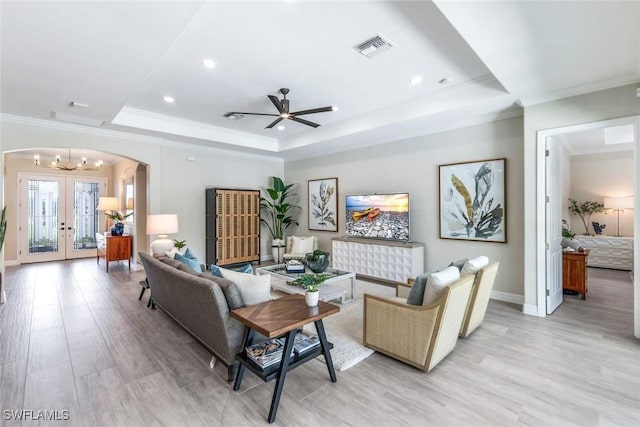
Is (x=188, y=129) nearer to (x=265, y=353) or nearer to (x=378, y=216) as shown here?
(x=378, y=216)

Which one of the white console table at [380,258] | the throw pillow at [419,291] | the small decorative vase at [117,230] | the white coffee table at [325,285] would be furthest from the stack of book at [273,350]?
the small decorative vase at [117,230]

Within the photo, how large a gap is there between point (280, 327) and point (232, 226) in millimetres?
4996

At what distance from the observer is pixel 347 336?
312 cm

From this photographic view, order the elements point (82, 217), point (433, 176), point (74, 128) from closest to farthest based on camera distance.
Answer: point (74, 128) → point (433, 176) → point (82, 217)

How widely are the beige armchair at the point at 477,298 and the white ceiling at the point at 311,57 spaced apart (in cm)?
203

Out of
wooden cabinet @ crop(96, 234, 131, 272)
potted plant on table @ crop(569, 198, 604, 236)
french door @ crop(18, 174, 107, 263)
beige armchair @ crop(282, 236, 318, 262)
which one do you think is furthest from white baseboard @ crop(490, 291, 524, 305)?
french door @ crop(18, 174, 107, 263)

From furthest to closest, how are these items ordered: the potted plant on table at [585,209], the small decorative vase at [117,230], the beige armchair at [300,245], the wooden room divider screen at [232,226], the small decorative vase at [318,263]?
the potted plant on table at [585,209], the small decorative vase at [117,230], the beige armchair at [300,245], the wooden room divider screen at [232,226], the small decorative vase at [318,263]

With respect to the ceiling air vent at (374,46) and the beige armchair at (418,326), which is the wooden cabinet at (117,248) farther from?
the ceiling air vent at (374,46)

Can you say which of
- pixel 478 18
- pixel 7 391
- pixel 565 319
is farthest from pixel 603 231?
pixel 7 391

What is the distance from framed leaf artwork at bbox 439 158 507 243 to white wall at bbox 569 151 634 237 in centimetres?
478

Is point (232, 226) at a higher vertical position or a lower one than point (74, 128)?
lower

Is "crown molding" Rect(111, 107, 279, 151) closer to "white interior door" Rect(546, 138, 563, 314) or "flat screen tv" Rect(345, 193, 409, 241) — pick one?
"flat screen tv" Rect(345, 193, 409, 241)

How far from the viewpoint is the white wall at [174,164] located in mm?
4559

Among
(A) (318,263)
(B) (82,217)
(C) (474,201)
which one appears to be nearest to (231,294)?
(A) (318,263)
